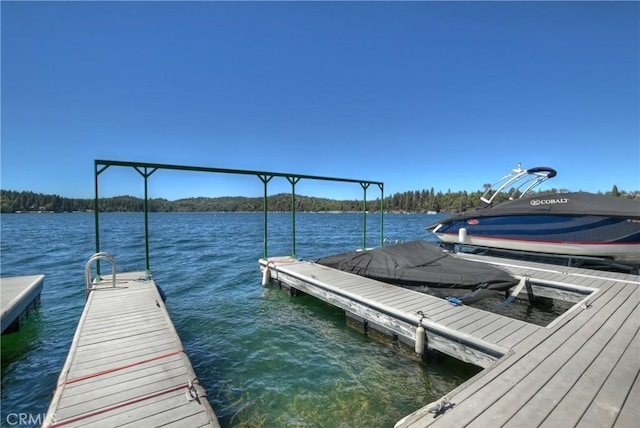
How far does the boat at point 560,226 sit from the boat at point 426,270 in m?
3.77

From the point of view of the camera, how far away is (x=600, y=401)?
2.44 metres

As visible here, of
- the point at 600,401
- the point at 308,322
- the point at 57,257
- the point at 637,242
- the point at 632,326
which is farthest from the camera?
the point at 57,257

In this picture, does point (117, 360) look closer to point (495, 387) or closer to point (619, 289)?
point (495, 387)

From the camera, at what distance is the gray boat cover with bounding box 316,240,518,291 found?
600 centimetres

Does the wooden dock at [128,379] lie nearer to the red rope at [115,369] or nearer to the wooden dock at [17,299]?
the red rope at [115,369]

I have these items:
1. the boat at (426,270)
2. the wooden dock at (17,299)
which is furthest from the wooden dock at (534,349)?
the wooden dock at (17,299)

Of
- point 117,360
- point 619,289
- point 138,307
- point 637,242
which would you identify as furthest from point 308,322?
point 637,242

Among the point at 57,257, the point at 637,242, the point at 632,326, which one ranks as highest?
the point at 637,242

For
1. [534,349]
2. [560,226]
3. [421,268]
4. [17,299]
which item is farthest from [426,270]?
[17,299]

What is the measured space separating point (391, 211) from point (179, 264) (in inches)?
4768

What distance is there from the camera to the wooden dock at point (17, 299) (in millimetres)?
5499

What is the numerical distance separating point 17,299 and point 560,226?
1449 centimetres

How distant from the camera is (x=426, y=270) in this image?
6.52 m

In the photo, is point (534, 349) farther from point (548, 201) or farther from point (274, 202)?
point (274, 202)
